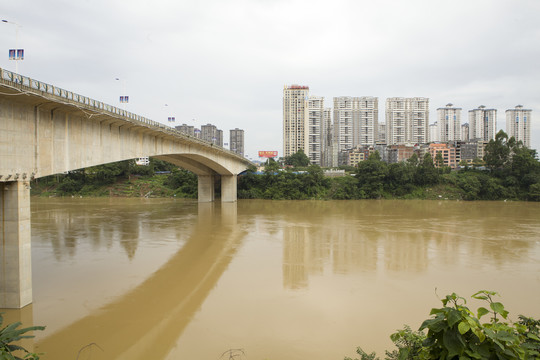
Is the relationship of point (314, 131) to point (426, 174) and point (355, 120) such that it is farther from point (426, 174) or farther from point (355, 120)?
point (426, 174)

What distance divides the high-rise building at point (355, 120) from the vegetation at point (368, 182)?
55091mm

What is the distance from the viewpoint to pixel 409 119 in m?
99.4

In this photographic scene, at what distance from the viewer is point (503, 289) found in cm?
1066

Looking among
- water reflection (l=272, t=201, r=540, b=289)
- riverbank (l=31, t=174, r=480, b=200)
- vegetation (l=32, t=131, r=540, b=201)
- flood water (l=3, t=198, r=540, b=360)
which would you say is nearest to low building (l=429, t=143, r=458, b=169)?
vegetation (l=32, t=131, r=540, b=201)

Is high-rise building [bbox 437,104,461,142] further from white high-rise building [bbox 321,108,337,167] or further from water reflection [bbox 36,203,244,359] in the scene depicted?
water reflection [bbox 36,203,244,359]

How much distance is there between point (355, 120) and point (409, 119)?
15401 mm

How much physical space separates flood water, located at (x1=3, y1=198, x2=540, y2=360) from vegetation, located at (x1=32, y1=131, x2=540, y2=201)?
21.8 meters

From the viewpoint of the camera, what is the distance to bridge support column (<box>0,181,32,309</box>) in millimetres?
9070

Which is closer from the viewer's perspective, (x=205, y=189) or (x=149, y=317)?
(x=149, y=317)

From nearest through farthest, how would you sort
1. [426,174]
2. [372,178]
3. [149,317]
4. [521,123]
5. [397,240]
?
[149,317] < [397,240] < [372,178] < [426,174] < [521,123]

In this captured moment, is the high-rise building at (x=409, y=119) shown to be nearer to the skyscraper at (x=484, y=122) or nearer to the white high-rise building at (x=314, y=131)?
the skyscraper at (x=484, y=122)

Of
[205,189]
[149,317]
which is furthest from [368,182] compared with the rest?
[149,317]

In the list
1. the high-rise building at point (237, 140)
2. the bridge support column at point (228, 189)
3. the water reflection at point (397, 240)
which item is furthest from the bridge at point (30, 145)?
the high-rise building at point (237, 140)

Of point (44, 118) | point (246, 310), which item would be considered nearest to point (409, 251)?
point (246, 310)
